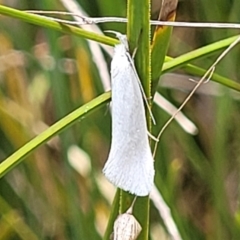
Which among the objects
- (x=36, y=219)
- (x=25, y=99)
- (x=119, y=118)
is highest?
(x=119, y=118)

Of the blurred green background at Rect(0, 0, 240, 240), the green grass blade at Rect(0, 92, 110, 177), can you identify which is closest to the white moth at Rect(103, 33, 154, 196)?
the green grass blade at Rect(0, 92, 110, 177)

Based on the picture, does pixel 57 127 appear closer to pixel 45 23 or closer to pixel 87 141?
pixel 45 23

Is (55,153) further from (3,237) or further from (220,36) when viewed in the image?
(220,36)

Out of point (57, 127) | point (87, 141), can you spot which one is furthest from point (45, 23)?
point (87, 141)

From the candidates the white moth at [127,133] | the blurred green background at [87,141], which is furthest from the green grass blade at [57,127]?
the blurred green background at [87,141]

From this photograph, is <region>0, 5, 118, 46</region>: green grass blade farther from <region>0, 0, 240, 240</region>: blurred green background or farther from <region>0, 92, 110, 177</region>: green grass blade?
<region>0, 0, 240, 240</region>: blurred green background

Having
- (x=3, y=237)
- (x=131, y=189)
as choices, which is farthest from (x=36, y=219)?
(x=131, y=189)
